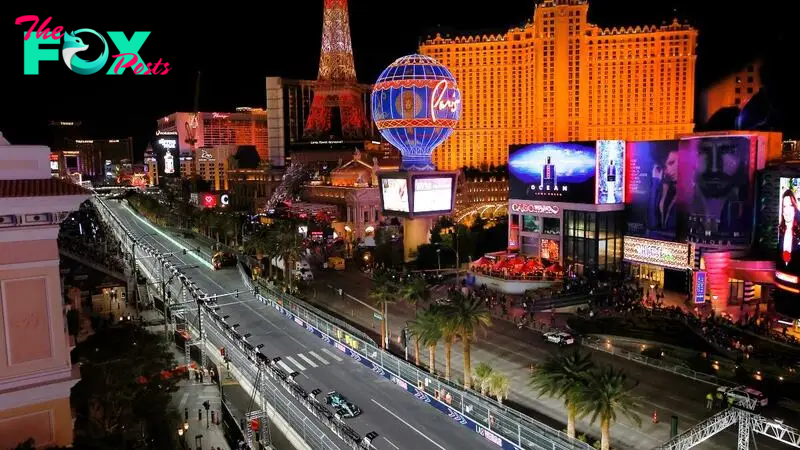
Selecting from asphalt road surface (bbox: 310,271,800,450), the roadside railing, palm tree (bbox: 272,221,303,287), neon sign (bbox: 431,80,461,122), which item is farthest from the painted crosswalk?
neon sign (bbox: 431,80,461,122)

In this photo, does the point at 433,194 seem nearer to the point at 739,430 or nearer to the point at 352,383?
the point at 352,383

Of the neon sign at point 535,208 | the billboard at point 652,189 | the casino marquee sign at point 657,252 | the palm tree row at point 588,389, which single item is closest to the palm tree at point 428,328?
the palm tree row at point 588,389

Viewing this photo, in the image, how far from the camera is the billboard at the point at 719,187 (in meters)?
45.9

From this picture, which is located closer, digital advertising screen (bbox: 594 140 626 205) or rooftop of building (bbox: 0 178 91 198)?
rooftop of building (bbox: 0 178 91 198)

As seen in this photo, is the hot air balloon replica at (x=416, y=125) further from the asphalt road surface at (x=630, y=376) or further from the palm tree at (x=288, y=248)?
the asphalt road surface at (x=630, y=376)

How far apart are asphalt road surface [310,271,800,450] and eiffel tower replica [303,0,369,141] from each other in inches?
3384

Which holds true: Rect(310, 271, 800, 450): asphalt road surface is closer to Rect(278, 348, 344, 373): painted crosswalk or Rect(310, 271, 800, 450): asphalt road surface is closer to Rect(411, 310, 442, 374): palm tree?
Rect(411, 310, 442, 374): palm tree

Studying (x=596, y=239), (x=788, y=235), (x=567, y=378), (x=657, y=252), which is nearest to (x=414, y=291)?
(x=567, y=378)

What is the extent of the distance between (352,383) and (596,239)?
3401 cm

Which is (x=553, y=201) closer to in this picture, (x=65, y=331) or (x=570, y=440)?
(x=570, y=440)

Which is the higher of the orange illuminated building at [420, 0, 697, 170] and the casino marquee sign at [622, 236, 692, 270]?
the orange illuminated building at [420, 0, 697, 170]

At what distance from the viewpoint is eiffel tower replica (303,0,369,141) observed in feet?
388

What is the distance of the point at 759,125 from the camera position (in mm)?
61781

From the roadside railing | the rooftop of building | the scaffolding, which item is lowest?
the roadside railing
